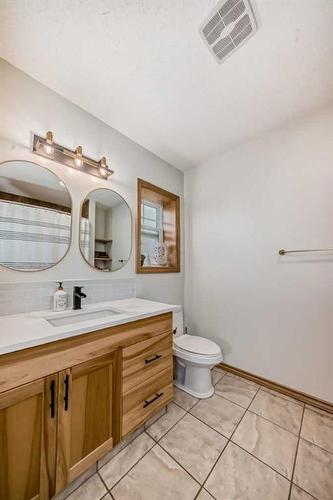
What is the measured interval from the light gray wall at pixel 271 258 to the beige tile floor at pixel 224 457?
16.0 inches

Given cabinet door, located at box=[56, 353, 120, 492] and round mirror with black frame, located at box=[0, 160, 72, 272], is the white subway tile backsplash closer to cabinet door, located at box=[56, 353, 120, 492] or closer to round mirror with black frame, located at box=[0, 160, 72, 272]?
round mirror with black frame, located at box=[0, 160, 72, 272]

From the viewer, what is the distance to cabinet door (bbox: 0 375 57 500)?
73 cm

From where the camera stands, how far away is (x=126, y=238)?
1.82 m

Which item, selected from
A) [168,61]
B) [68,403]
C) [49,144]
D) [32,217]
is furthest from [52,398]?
[168,61]

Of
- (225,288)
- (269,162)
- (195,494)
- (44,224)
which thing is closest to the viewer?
(195,494)

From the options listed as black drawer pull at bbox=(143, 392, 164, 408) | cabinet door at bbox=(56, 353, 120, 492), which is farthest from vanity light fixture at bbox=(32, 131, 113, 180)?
black drawer pull at bbox=(143, 392, 164, 408)

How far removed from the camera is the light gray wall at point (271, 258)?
1.52 m

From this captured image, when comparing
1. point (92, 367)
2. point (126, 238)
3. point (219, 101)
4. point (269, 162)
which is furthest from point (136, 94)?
point (92, 367)

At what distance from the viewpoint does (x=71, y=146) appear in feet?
4.83

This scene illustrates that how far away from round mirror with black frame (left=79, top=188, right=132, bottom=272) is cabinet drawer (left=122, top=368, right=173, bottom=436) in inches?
36.3

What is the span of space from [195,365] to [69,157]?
1.96 metres

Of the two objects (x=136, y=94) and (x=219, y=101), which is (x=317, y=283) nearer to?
(x=219, y=101)

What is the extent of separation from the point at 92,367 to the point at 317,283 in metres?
1.75

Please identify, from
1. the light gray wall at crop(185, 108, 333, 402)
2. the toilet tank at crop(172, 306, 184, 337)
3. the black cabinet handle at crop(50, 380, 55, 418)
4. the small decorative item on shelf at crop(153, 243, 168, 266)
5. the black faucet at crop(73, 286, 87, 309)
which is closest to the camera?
the black cabinet handle at crop(50, 380, 55, 418)
